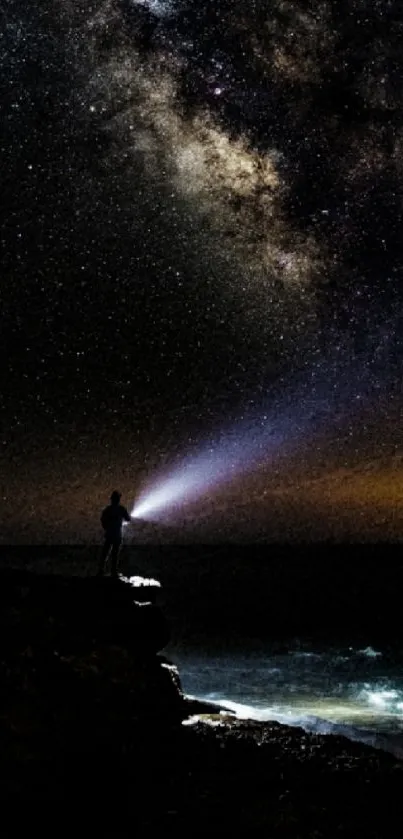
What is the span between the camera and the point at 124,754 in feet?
45.0

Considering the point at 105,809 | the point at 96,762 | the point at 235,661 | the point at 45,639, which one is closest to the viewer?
the point at 105,809

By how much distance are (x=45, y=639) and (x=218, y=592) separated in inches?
5283

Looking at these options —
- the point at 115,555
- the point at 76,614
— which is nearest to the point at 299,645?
the point at 115,555

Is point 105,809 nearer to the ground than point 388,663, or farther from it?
nearer to the ground

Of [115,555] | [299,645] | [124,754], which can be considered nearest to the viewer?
[124,754]

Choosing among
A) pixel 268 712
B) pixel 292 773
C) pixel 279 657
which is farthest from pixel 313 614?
pixel 292 773

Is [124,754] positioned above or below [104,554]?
below

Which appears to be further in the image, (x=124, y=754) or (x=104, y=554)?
(x=104, y=554)

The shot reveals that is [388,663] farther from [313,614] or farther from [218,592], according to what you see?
[218,592]

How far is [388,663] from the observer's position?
66.6 m

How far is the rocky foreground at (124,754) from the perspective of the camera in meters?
11.6

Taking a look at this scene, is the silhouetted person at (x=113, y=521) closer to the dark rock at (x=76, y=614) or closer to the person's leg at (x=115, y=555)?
the person's leg at (x=115, y=555)

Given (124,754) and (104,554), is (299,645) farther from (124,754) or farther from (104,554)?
(124,754)

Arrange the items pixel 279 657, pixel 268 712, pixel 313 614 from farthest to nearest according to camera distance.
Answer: pixel 313 614 → pixel 279 657 → pixel 268 712
